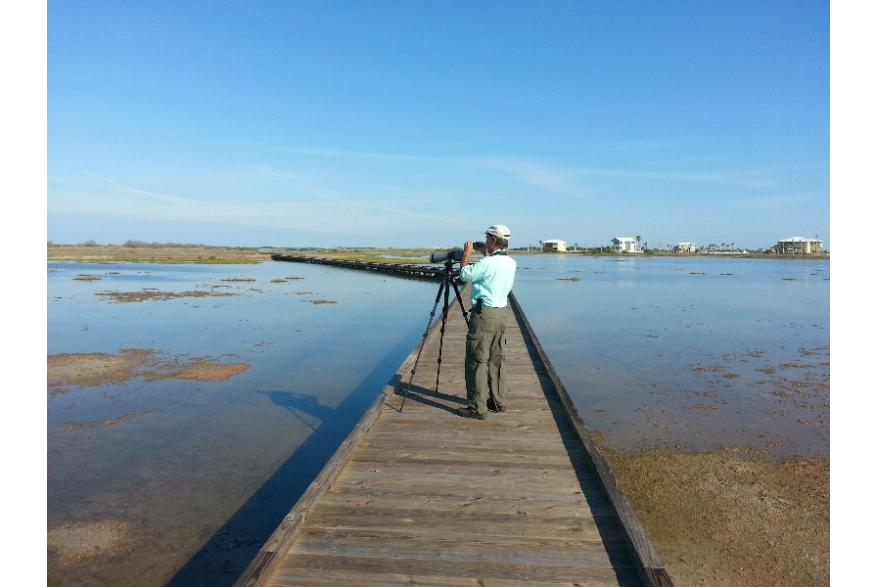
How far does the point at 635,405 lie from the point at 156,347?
11739 mm

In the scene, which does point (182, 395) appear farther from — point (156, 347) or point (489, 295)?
point (489, 295)

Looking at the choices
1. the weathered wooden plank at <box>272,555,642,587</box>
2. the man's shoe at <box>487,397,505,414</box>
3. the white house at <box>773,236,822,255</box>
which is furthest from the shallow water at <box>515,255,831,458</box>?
the white house at <box>773,236,822,255</box>

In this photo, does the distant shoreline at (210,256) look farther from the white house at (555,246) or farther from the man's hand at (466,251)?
the man's hand at (466,251)

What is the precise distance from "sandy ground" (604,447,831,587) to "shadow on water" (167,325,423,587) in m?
3.66

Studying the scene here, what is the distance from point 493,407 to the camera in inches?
224

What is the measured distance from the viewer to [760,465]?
621cm

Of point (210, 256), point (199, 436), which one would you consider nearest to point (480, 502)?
point (199, 436)

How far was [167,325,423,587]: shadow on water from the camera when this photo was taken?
4.29 meters

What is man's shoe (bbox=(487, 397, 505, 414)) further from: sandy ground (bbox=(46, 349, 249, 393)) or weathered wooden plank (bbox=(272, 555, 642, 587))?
sandy ground (bbox=(46, 349, 249, 393))

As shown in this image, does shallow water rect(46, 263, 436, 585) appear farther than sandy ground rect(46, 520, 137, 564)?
Yes

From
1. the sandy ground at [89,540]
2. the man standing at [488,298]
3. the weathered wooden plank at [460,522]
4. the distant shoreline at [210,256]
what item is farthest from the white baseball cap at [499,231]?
the distant shoreline at [210,256]
